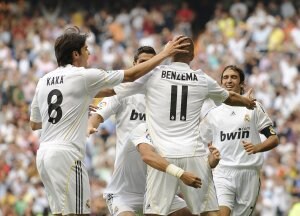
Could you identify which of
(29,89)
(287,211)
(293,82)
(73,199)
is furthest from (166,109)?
(29,89)

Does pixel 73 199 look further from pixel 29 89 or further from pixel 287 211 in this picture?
pixel 29 89

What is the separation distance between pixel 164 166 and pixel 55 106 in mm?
1362

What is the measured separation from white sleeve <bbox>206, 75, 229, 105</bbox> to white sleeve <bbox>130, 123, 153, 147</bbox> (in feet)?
2.80

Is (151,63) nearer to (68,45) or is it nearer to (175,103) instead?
(175,103)

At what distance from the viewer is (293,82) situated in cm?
2345

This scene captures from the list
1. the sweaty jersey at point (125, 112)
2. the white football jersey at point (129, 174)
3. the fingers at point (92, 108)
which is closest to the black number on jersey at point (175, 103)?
the fingers at point (92, 108)

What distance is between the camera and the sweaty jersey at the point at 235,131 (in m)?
13.8

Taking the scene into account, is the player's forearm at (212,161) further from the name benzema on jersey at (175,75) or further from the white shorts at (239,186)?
the white shorts at (239,186)

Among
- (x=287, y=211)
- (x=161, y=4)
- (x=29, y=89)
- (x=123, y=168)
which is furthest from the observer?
(x=161, y=4)

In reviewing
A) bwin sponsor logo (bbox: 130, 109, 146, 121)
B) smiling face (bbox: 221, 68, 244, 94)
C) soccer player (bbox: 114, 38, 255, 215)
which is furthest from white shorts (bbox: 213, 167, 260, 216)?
soccer player (bbox: 114, 38, 255, 215)

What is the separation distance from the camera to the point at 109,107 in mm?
12750

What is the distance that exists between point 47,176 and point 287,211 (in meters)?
10.3

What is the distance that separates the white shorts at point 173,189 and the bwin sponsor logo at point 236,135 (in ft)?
8.04

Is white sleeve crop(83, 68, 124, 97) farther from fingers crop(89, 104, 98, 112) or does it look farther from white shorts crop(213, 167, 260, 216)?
white shorts crop(213, 167, 260, 216)
